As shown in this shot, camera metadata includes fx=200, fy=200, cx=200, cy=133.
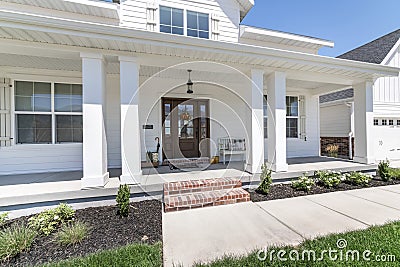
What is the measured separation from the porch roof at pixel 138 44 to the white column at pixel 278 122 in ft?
1.13

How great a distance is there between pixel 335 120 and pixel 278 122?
6.83 meters

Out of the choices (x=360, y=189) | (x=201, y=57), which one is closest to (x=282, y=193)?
(x=360, y=189)

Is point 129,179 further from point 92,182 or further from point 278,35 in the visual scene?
point 278,35

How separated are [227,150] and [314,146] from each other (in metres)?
3.96

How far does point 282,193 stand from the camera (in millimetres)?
4188

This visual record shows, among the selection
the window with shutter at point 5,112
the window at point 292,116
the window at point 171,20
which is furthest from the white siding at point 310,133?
the window with shutter at point 5,112

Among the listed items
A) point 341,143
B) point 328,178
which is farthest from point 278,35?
point 341,143

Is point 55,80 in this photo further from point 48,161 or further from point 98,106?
point 98,106

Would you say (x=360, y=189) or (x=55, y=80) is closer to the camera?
(x=360, y=189)

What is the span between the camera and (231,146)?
6.77 m

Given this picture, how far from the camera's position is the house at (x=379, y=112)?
25.1 feet

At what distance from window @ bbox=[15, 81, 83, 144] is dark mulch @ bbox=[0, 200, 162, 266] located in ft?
9.13

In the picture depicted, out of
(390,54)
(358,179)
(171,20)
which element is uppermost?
(390,54)

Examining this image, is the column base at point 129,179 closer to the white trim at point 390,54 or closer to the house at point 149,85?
the house at point 149,85
